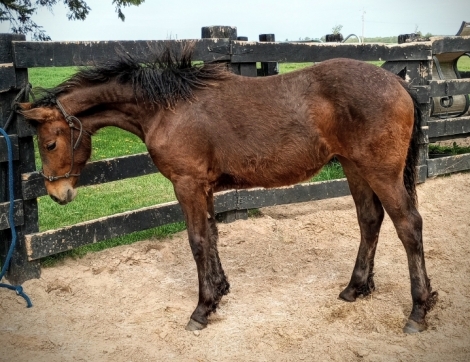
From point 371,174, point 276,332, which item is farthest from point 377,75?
point 276,332

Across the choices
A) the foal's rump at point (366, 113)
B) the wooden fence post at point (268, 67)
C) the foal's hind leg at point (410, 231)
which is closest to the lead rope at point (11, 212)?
the foal's rump at point (366, 113)

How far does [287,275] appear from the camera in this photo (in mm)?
4863

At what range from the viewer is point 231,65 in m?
5.49

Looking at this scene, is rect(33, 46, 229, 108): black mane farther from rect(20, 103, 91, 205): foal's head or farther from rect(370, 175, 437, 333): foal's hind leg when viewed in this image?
rect(370, 175, 437, 333): foal's hind leg

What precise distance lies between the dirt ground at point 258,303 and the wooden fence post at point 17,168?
0.58 ft

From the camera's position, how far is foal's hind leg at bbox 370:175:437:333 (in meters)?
3.79

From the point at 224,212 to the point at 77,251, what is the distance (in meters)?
1.62

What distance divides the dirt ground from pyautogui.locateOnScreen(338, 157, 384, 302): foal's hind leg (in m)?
0.12

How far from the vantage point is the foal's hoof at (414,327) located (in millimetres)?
3758

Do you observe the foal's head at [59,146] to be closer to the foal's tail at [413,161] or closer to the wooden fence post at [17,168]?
the wooden fence post at [17,168]

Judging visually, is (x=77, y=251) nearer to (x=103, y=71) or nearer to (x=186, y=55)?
(x=103, y=71)

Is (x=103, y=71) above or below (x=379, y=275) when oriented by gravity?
above

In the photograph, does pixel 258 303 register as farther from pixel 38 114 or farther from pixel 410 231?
pixel 38 114

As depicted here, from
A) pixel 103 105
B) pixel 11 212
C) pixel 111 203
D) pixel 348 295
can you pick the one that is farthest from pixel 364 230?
pixel 111 203
